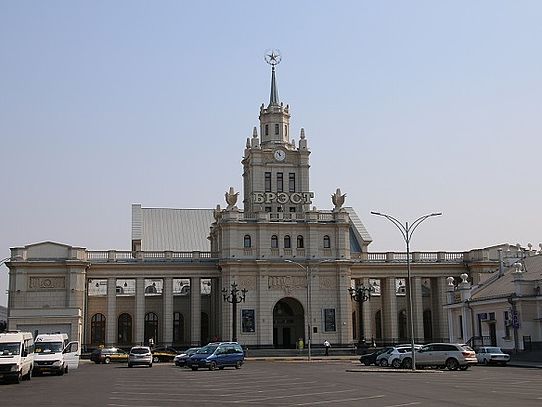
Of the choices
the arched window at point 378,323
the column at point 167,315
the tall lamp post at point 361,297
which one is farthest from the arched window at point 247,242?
the arched window at point 378,323

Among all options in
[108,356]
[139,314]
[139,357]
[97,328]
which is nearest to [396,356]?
[139,357]

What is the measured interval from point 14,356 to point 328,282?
58.3 m

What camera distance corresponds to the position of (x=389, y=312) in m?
96.2

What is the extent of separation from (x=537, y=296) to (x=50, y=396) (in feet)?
154

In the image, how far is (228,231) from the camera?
298ft

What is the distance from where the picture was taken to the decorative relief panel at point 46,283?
89000mm

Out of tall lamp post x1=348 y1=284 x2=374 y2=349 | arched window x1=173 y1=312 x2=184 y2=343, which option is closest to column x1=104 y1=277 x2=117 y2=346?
arched window x1=173 y1=312 x2=184 y2=343

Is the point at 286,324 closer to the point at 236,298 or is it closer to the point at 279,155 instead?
the point at 236,298

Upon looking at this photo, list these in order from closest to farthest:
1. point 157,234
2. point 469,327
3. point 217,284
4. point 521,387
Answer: point 521,387 → point 469,327 → point 217,284 → point 157,234

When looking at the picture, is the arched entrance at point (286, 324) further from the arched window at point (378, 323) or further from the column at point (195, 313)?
the arched window at point (378, 323)

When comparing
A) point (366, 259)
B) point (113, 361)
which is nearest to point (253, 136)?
point (366, 259)

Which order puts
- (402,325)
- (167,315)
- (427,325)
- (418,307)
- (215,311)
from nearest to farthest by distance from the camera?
1. (167,315)
2. (418,307)
3. (215,311)
4. (427,325)
5. (402,325)

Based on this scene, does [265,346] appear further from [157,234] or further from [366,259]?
[157,234]

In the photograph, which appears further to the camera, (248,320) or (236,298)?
(248,320)
